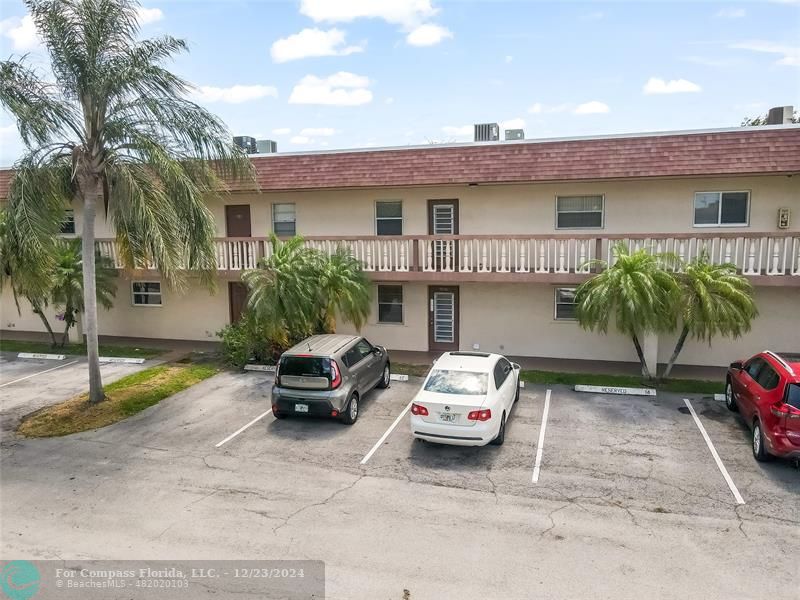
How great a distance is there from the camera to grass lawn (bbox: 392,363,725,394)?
13.4 meters

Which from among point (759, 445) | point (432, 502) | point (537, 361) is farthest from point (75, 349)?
point (759, 445)

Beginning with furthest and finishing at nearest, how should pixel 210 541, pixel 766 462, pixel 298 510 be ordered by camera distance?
pixel 766 462 < pixel 298 510 < pixel 210 541

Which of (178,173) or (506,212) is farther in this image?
(506,212)

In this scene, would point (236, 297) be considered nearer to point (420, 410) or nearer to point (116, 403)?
point (116, 403)

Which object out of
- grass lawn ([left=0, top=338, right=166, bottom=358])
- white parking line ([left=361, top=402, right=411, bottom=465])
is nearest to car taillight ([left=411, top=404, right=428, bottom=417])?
white parking line ([left=361, top=402, right=411, bottom=465])

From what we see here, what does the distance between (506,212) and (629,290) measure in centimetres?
513

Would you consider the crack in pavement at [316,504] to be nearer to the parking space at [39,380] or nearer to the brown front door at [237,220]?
the parking space at [39,380]

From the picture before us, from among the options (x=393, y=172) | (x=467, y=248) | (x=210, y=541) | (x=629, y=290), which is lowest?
(x=210, y=541)

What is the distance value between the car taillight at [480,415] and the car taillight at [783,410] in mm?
4437

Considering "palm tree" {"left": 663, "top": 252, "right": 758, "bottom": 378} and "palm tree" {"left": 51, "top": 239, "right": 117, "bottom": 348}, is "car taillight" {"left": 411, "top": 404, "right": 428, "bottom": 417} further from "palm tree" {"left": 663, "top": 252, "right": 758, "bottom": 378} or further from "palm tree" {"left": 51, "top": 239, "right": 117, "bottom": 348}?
"palm tree" {"left": 51, "top": 239, "right": 117, "bottom": 348}

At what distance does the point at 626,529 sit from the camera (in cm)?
748

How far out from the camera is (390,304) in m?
17.5

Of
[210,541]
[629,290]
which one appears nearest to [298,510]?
[210,541]

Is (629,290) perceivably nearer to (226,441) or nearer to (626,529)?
(626,529)
